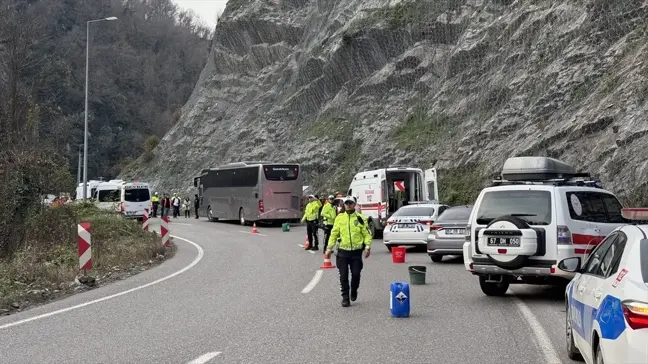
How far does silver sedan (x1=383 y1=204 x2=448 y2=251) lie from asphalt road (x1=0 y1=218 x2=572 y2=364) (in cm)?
594

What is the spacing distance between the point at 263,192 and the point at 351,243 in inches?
1130

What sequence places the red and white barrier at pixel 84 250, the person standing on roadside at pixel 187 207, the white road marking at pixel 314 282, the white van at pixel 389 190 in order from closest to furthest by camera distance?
1. the white road marking at pixel 314 282
2. the red and white barrier at pixel 84 250
3. the white van at pixel 389 190
4. the person standing on roadside at pixel 187 207

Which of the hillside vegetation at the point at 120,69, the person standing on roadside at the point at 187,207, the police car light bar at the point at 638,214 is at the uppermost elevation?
the hillside vegetation at the point at 120,69

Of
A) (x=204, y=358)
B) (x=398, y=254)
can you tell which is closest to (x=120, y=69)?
(x=398, y=254)

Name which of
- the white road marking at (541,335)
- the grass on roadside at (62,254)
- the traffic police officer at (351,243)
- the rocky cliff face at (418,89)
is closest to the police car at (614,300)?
the white road marking at (541,335)

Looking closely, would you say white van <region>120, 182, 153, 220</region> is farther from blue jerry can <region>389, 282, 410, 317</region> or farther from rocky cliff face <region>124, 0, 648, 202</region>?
blue jerry can <region>389, 282, 410, 317</region>

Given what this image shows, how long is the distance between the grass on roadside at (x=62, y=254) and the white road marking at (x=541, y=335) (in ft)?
26.4

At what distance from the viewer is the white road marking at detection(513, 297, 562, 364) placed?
7844mm

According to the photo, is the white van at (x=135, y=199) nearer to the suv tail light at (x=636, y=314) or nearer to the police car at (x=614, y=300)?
the police car at (x=614, y=300)

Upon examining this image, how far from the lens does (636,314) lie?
498 cm

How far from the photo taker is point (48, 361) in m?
7.86

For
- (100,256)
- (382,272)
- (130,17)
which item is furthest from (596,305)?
(130,17)

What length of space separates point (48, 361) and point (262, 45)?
60.5 m

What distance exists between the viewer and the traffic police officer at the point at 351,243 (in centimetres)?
1212
